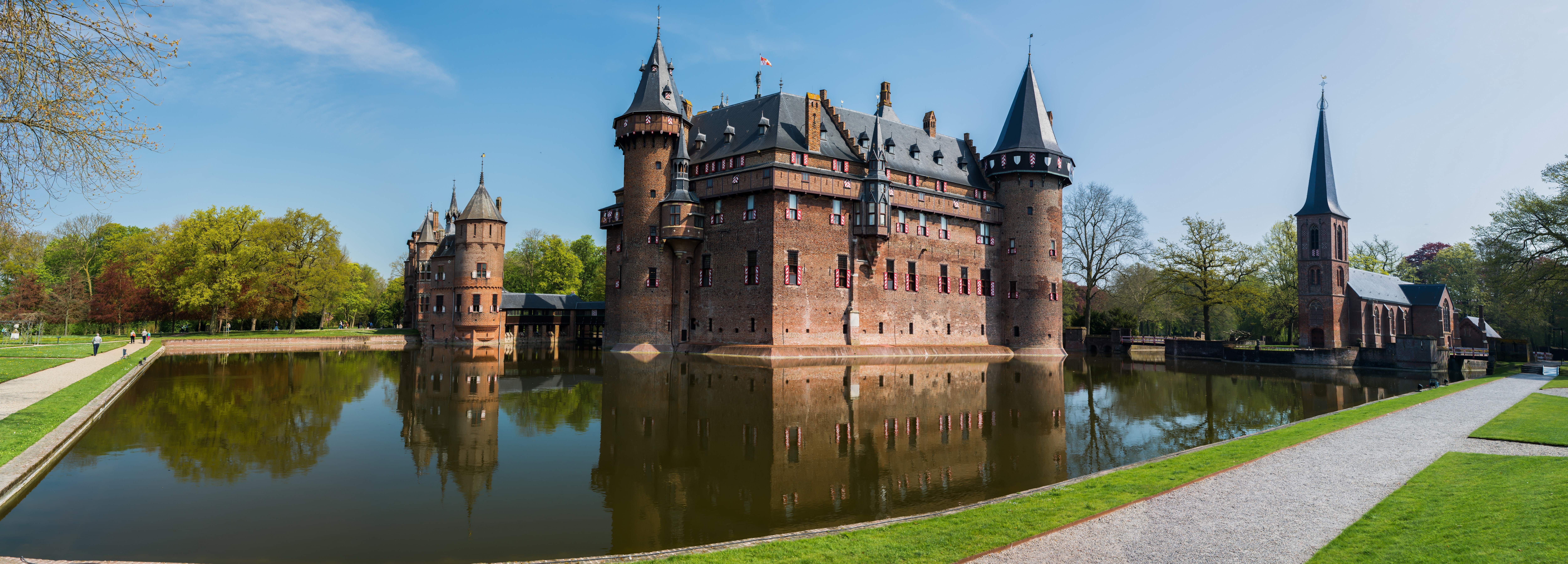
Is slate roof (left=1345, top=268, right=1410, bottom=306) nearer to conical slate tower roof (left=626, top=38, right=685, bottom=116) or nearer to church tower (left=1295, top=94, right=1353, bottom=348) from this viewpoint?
church tower (left=1295, top=94, right=1353, bottom=348)

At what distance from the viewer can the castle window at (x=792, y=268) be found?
35.7m

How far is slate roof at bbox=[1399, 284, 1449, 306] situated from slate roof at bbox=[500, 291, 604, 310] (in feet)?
191

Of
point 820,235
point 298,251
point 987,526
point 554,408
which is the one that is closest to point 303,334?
point 298,251

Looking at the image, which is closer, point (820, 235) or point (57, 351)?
point (57, 351)

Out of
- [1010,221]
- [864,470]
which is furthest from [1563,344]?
[864,470]

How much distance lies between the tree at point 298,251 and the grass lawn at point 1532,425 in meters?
57.8

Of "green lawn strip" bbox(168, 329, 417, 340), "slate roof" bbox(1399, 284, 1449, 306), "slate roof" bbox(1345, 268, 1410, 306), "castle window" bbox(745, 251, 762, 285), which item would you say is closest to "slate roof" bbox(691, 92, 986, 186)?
"castle window" bbox(745, 251, 762, 285)

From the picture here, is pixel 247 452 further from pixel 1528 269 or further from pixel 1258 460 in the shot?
pixel 1528 269

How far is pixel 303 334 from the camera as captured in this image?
48875 millimetres

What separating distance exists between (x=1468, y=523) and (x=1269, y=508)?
1571 mm

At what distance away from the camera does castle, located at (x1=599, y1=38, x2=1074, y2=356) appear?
119 feet

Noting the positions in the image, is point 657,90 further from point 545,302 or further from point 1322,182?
point 1322,182

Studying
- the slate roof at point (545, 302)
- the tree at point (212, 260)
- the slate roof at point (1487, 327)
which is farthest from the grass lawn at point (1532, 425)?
the tree at point (212, 260)

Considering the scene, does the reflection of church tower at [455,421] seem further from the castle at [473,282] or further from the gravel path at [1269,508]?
the castle at [473,282]
